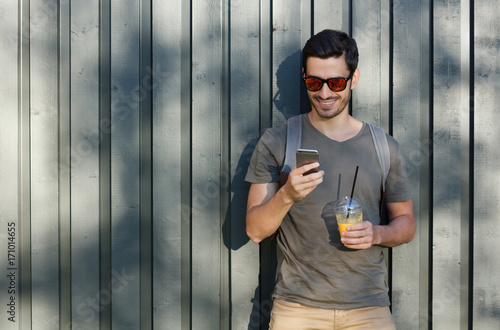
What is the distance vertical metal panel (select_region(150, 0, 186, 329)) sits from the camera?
9.86 feet

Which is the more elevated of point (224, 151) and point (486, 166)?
point (224, 151)

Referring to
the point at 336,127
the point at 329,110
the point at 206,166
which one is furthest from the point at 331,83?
the point at 206,166

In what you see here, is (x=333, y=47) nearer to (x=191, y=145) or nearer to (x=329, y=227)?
(x=329, y=227)

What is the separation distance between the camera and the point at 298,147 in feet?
8.56

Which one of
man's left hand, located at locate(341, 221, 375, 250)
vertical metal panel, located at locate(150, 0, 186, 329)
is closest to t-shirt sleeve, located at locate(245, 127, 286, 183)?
man's left hand, located at locate(341, 221, 375, 250)

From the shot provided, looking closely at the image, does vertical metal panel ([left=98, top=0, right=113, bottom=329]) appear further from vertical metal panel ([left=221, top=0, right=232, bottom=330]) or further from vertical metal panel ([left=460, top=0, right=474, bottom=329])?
vertical metal panel ([left=460, top=0, right=474, bottom=329])

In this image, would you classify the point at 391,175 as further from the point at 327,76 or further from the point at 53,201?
the point at 53,201

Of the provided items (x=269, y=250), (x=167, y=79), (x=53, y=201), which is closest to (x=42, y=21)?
(x=167, y=79)

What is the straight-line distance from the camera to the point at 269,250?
10.0ft

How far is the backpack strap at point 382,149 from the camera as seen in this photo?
2.62m

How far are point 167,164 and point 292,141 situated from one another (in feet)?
3.00

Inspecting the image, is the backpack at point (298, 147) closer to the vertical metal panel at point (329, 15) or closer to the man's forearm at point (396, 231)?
the man's forearm at point (396, 231)

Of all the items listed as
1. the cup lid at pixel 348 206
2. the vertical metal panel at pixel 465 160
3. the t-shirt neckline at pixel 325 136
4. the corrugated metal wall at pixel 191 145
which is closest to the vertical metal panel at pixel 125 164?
the corrugated metal wall at pixel 191 145

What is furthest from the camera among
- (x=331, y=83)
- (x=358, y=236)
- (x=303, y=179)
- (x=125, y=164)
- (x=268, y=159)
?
(x=125, y=164)
